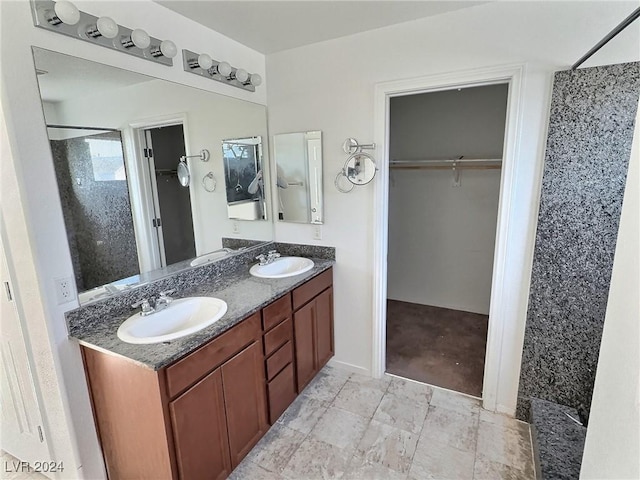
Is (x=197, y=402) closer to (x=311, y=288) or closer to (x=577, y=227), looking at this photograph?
(x=311, y=288)

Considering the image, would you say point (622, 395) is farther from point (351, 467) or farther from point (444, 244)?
point (444, 244)

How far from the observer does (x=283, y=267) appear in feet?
8.53

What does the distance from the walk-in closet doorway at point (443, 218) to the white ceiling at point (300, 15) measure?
147cm

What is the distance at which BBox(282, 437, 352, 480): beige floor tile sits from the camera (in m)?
1.78

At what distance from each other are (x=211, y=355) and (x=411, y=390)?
1.60 meters

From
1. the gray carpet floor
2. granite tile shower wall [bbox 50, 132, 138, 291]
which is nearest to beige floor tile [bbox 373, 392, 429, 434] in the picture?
the gray carpet floor

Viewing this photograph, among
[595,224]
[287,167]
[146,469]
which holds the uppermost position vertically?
[287,167]

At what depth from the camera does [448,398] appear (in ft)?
7.73

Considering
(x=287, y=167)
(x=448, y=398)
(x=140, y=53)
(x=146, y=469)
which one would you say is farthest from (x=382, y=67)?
(x=146, y=469)

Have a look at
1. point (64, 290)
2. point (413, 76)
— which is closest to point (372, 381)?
point (64, 290)

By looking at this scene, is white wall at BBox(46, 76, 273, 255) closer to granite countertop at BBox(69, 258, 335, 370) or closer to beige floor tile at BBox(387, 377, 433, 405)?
granite countertop at BBox(69, 258, 335, 370)

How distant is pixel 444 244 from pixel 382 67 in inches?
83.0

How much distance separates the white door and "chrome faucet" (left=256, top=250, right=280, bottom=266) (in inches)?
53.2

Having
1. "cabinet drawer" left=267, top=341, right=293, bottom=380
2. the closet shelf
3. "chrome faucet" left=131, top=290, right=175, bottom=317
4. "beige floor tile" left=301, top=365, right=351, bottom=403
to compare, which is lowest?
"beige floor tile" left=301, top=365, right=351, bottom=403
